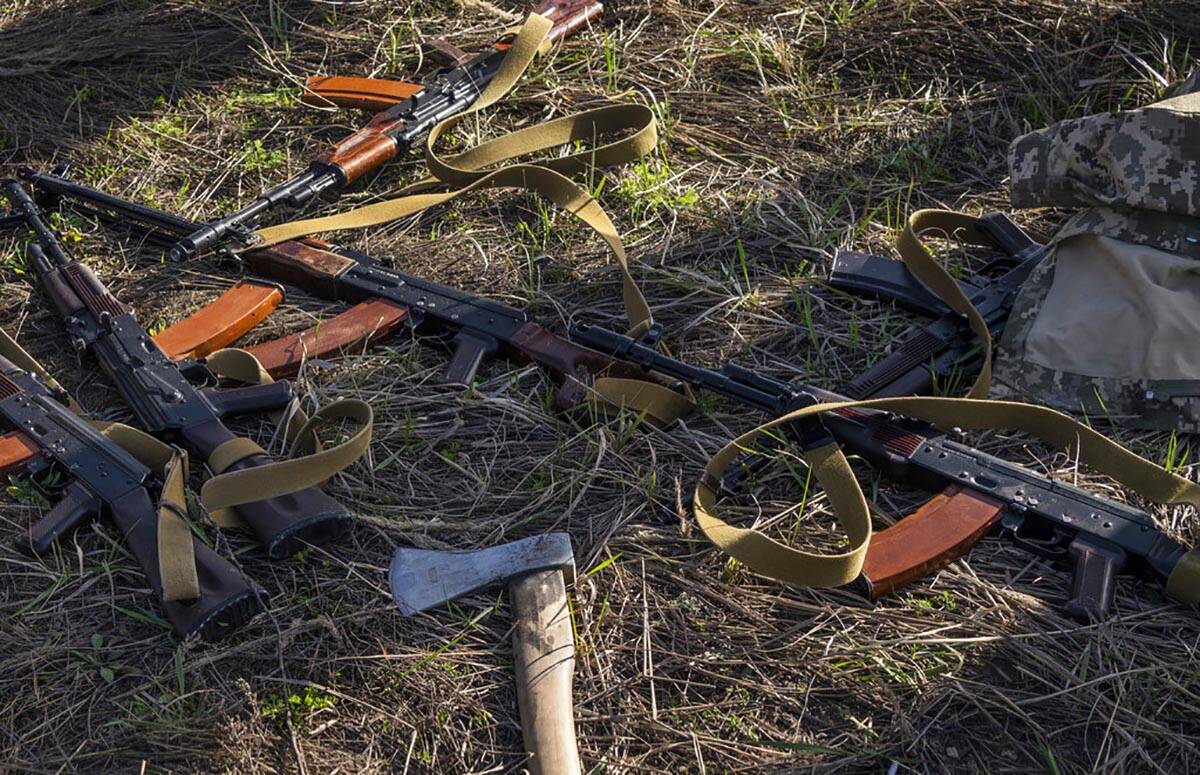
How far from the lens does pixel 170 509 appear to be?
3.35 m

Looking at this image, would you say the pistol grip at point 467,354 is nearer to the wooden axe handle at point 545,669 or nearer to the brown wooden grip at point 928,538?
the wooden axe handle at point 545,669

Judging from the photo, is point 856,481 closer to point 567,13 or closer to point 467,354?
point 467,354

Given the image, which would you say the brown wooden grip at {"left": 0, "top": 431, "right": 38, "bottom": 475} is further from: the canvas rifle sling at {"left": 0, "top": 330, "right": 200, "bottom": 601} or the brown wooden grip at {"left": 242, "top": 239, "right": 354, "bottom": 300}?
the brown wooden grip at {"left": 242, "top": 239, "right": 354, "bottom": 300}

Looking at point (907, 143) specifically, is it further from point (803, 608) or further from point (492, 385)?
point (803, 608)

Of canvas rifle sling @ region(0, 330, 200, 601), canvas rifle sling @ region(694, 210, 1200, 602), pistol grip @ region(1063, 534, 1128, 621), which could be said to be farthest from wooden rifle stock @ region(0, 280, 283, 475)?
pistol grip @ region(1063, 534, 1128, 621)

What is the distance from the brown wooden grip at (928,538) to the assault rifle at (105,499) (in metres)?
1.73

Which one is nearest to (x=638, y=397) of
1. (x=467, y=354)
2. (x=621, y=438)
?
(x=621, y=438)

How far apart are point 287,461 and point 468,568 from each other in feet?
2.07

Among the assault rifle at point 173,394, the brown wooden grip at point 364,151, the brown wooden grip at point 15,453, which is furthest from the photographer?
the brown wooden grip at point 364,151

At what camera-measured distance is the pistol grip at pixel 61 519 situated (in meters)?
3.41

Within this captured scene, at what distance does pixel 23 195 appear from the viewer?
15.4 feet

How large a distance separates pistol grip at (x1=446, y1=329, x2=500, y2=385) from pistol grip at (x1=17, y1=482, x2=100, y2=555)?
1.21 meters

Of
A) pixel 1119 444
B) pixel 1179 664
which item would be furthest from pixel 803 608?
pixel 1119 444

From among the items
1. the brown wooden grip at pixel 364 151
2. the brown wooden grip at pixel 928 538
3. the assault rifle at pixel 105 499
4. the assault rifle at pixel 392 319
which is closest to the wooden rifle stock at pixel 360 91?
the brown wooden grip at pixel 364 151
